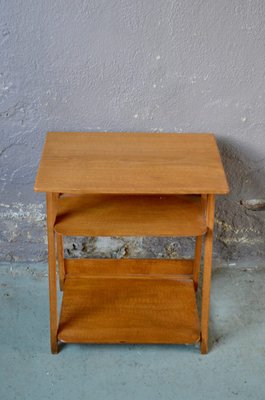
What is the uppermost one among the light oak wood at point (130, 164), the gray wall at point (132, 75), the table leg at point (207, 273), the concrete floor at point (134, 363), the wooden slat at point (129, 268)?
the gray wall at point (132, 75)

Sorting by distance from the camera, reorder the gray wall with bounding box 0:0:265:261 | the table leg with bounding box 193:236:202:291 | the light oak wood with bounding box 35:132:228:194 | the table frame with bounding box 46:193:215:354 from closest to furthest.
Answer: the light oak wood with bounding box 35:132:228:194 → the table frame with bounding box 46:193:215:354 → the gray wall with bounding box 0:0:265:261 → the table leg with bounding box 193:236:202:291

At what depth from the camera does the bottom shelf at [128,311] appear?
2.52 metres

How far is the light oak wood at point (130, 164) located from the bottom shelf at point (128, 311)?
0.66 meters

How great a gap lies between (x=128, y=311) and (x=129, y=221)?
18.9 inches

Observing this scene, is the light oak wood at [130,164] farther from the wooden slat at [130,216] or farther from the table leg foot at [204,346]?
the table leg foot at [204,346]

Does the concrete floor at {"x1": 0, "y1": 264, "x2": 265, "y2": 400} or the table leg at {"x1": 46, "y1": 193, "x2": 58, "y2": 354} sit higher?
the table leg at {"x1": 46, "y1": 193, "x2": 58, "y2": 354}

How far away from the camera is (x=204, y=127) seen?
2.63m

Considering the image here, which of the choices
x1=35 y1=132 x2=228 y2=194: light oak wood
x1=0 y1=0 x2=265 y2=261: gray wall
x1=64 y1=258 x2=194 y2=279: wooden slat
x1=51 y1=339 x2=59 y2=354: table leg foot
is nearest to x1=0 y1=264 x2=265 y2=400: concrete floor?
x1=51 y1=339 x2=59 y2=354: table leg foot

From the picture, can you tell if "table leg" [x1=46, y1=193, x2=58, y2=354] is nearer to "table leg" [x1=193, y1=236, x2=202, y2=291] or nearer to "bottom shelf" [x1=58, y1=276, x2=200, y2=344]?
"bottom shelf" [x1=58, y1=276, x2=200, y2=344]

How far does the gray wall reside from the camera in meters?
2.43

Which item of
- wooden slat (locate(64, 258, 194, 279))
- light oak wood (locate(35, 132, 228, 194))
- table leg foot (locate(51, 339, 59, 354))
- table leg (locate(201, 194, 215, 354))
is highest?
light oak wood (locate(35, 132, 228, 194))

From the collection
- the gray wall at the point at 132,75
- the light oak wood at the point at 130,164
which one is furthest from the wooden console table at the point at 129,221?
the gray wall at the point at 132,75

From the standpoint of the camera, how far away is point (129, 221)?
2.35 metres

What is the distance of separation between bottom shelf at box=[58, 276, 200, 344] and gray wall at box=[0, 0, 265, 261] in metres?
0.48
